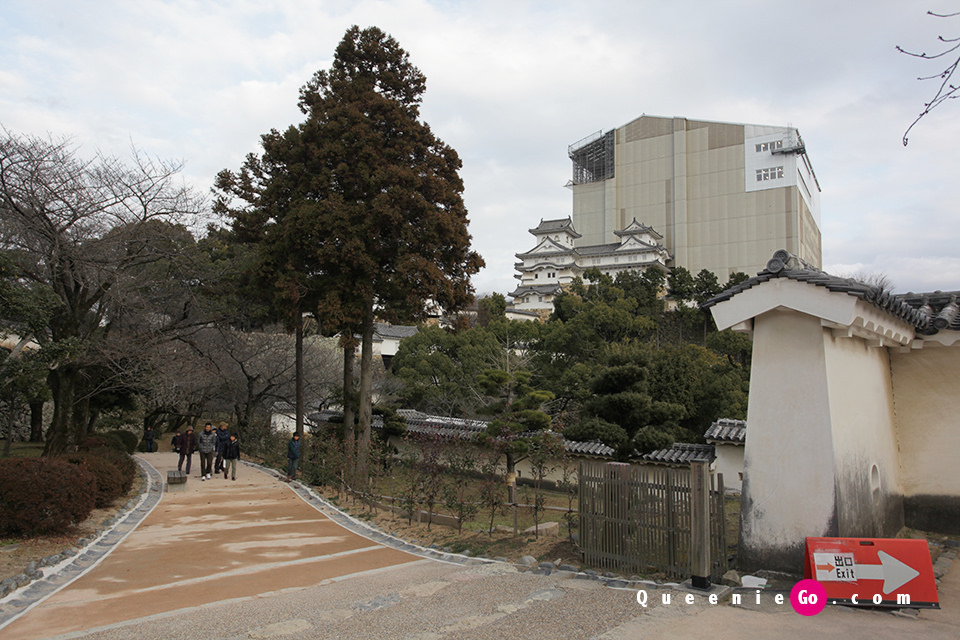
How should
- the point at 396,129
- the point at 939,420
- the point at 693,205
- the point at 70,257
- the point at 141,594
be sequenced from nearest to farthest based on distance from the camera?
the point at 141,594 → the point at 939,420 → the point at 70,257 → the point at 396,129 → the point at 693,205

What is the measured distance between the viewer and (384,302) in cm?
1495

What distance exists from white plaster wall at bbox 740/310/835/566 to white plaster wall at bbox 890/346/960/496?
3073 millimetres

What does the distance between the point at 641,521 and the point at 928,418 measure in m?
4.66

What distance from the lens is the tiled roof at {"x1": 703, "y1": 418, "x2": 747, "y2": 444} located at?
14406 millimetres

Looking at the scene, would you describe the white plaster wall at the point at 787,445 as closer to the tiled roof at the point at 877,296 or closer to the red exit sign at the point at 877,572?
the tiled roof at the point at 877,296

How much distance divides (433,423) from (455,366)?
592 centimetres

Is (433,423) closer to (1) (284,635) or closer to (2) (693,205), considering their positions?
(1) (284,635)

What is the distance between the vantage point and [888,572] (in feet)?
17.2

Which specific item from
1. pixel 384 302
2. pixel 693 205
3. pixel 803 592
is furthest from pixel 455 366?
pixel 693 205

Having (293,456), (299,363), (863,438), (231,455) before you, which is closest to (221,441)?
(231,455)

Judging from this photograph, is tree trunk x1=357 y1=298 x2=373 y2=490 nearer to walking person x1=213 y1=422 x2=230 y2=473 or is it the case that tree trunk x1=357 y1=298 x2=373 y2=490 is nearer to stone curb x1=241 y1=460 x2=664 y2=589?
stone curb x1=241 y1=460 x2=664 y2=589

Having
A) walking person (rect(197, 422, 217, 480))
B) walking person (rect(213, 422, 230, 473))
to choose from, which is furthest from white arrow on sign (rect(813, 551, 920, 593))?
walking person (rect(213, 422, 230, 473))

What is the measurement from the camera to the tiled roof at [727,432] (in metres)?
14.4

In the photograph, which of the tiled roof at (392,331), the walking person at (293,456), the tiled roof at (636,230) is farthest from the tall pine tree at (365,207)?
the tiled roof at (636,230)
